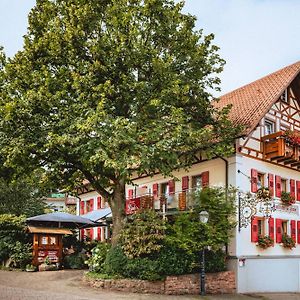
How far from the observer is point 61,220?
25234mm

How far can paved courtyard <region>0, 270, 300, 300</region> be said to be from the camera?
15.7m

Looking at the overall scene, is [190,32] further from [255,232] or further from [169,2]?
[255,232]

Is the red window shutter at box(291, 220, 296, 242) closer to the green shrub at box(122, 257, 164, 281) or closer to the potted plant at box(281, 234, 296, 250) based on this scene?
the potted plant at box(281, 234, 296, 250)

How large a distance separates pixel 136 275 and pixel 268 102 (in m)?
10.7

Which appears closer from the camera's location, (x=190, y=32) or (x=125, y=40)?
(x=125, y=40)

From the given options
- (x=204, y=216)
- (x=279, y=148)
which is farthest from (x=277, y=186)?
(x=204, y=216)

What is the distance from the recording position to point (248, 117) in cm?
2302

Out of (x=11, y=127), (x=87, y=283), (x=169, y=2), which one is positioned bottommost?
(x=87, y=283)

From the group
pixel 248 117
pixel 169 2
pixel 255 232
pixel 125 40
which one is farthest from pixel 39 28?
pixel 255 232

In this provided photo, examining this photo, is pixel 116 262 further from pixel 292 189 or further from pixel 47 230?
pixel 292 189

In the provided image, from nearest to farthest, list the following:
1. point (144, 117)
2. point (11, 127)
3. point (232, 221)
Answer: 1. point (11, 127)
2. point (144, 117)
3. point (232, 221)

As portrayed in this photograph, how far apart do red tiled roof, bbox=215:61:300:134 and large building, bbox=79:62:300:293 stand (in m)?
0.05

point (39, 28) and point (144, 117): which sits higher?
point (39, 28)

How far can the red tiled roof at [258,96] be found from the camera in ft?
75.0
